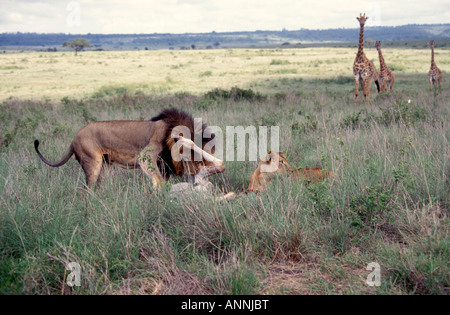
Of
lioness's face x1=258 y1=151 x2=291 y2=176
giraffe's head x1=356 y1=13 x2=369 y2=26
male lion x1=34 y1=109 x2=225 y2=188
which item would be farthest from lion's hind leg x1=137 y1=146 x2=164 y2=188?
giraffe's head x1=356 y1=13 x2=369 y2=26

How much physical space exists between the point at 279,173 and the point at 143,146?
1600mm

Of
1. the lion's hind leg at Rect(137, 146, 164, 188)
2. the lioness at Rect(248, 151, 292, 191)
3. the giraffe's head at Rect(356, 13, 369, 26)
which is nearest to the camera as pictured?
the lion's hind leg at Rect(137, 146, 164, 188)

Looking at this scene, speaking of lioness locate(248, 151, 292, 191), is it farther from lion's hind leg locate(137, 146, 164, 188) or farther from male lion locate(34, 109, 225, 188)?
lion's hind leg locate(137, 146, 164, 188)

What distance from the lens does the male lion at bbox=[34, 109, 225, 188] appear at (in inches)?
188

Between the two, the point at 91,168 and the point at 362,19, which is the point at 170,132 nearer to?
the point at 91,168

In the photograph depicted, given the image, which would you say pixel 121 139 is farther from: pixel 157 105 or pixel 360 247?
pixel 157 105

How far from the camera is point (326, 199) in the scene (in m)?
3.86

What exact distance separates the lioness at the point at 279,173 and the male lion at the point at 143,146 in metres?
0.43

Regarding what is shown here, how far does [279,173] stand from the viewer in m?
4.75

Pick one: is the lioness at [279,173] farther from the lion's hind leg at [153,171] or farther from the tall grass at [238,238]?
the lion's hind leg at [153,171]

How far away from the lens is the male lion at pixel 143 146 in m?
4.77

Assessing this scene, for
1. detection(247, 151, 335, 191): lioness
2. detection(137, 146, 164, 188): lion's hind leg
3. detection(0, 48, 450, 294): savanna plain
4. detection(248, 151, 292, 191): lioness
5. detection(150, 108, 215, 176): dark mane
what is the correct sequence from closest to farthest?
detection(0, 48, 450, 294): savanna plain < detection(137, 146, 164, 188): lion's hind leg < detection(247, 151, 335, 191): lioness < detection(248, 151, 292, 191): lioness < detection(150, 108, 215, 176): dark mane

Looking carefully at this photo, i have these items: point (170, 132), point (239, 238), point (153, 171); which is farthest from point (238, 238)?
point (170, 132)

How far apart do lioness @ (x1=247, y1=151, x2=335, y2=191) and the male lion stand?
17.1 inches
